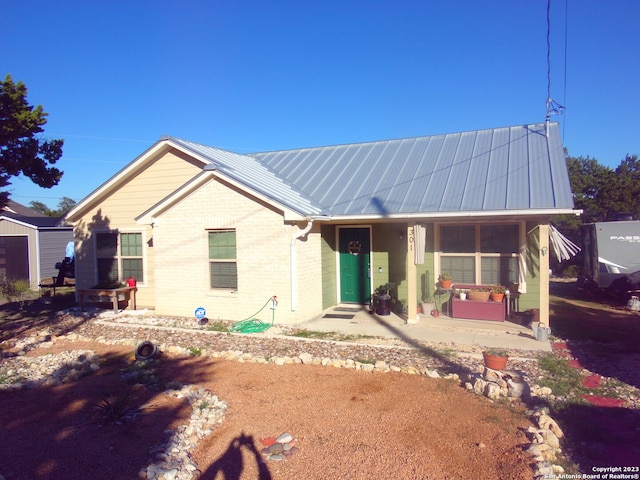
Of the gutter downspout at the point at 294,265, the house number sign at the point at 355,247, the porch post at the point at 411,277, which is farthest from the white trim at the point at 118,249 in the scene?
the porch post at the point at 411,277

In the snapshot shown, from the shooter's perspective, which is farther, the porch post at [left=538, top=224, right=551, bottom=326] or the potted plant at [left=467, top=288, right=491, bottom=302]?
the potted plant at [left=467, top=288, right=491, bottom=302]

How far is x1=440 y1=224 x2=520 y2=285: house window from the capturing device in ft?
37.0

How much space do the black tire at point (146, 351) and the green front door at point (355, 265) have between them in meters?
6.17

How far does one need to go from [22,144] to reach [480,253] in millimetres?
11232

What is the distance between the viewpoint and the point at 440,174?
12.0m

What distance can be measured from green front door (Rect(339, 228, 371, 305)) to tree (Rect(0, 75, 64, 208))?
7.63 metres

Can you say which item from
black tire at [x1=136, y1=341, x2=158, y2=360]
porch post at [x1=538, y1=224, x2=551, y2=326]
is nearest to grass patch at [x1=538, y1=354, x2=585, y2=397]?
porch post at [x1=538, y1=224, x2=551, y2=326]

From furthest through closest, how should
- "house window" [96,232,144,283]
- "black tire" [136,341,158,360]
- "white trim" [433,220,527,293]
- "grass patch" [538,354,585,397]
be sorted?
"house window" [96,232,144,283], "white trim" [433,220,527,293], "black tire" [136,341,158,360], "grass patch" [538,354,585,397]

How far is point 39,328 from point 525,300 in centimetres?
1180

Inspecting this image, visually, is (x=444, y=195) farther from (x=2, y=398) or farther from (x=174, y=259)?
(x=2, y=398)

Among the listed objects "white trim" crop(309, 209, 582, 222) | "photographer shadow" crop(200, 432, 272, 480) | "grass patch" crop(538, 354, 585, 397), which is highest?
"white trim" crop(309, 209, 582, 222)

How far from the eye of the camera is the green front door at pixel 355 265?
42.2ft

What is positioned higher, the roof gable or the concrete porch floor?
the roof gable

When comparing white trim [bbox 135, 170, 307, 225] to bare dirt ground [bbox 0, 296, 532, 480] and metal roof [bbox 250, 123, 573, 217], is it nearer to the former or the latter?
metal roof [bbox 250, 123, 573, 217]
